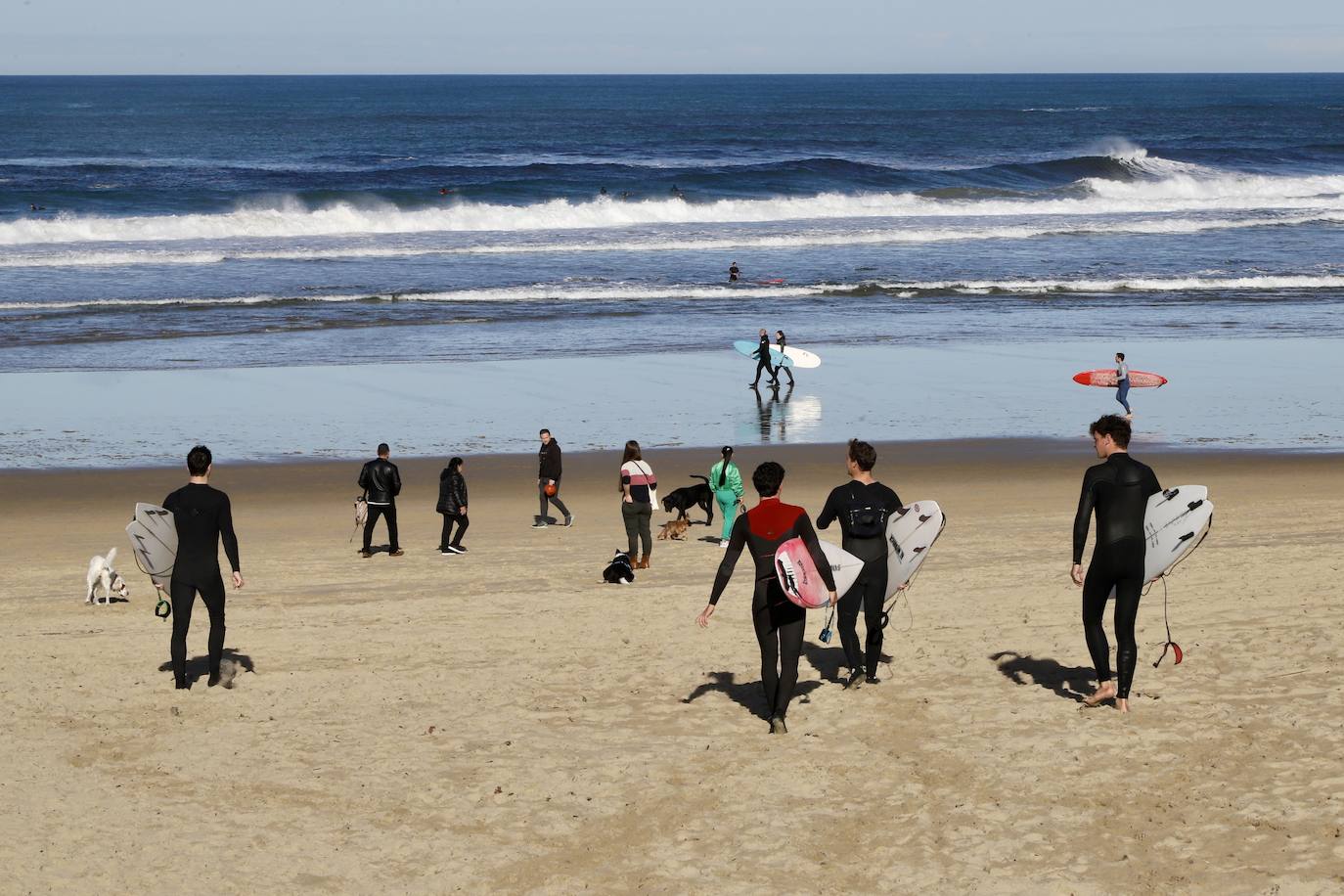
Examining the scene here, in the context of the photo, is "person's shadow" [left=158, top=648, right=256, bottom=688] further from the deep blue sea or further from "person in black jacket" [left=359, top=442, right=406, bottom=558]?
the deep blue sea

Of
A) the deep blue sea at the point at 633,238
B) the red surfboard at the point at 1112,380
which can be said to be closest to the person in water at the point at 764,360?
the deep blue sea at the point at 633,238

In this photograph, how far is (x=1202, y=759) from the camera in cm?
750

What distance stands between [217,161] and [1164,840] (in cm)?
7229

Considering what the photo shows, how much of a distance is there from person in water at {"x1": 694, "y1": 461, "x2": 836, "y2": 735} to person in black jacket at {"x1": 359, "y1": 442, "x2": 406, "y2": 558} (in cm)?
614

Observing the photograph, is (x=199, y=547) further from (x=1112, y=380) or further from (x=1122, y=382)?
(x=1112, y=380)

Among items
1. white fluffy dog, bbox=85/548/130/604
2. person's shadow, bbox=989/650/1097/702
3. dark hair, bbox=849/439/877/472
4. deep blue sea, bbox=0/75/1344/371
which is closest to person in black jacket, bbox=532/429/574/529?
white fluffy dog, bbox=85/548/130/604

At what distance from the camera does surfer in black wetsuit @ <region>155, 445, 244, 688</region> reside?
849cm

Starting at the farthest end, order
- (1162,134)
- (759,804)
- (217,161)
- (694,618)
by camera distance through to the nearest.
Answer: (1162,134)
(217,161)
(694,618)
(759,804)

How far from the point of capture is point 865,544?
8477 millimetres

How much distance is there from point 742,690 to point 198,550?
340cm

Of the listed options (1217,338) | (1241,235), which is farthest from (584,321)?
(1241,235)

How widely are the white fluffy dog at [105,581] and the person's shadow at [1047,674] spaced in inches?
264

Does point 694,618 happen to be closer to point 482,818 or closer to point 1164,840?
point 482,818

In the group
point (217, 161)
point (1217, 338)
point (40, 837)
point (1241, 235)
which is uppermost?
point (217, 161)
